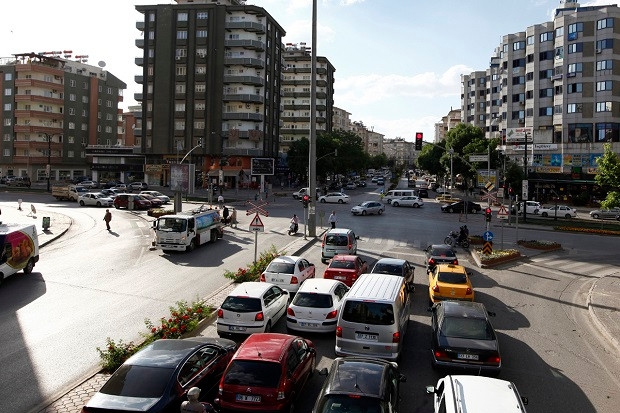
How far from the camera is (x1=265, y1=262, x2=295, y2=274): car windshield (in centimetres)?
1908

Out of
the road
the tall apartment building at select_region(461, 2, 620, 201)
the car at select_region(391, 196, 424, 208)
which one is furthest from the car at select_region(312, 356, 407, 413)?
the tall apartment building at select_region(461, 2, 620, 201)

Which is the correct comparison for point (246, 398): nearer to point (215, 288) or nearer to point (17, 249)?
point (215, 288)

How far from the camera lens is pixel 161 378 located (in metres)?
8.76

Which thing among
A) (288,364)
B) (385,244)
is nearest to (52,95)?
(385,244)

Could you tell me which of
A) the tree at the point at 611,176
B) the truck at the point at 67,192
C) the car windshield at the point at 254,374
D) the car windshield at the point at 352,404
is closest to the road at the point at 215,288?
the car windshield at the point at 254,374

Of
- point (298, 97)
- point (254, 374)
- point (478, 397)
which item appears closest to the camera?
point (478, 397)

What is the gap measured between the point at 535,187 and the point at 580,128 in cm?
1017

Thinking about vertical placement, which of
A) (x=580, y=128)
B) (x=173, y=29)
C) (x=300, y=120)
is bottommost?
(x=580, y=128)

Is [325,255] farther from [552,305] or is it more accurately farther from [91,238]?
[91,238]

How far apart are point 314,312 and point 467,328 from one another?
419 centimetres

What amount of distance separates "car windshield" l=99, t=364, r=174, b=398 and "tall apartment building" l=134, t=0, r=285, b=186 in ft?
243

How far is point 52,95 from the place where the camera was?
93.6 meters

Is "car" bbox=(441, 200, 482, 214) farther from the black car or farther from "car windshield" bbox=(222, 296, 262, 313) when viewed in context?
"car windshield" bbox=(222, 296, 262, 313)

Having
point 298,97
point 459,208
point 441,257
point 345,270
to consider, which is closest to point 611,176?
point 459,208
